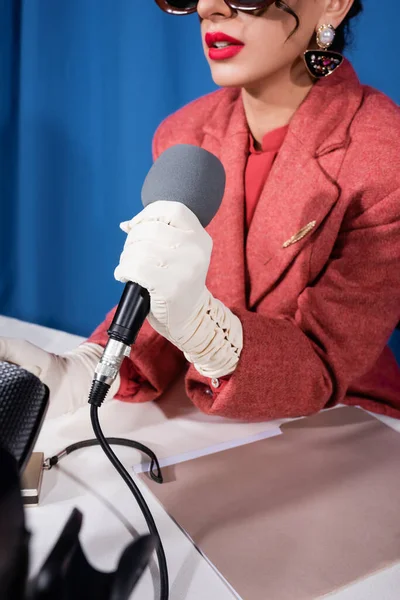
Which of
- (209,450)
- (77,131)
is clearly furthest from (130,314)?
(77,131)

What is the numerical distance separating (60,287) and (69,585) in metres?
1.32

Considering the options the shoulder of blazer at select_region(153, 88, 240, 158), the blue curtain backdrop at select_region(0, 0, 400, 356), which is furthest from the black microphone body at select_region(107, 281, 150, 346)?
the blue curtain backdrop at select_region(0, 0, 400, 356)

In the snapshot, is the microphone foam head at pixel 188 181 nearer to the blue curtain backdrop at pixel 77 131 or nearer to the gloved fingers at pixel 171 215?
the gloved fingers at pixel 171 215

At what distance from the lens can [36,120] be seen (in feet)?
4.73

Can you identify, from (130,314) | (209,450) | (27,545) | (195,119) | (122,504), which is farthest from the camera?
(195,119)

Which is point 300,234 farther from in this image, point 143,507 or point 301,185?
point 143,507

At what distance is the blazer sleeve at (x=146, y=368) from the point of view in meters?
0.80

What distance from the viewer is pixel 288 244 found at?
75 cm

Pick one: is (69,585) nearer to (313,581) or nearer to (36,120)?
(313,581)

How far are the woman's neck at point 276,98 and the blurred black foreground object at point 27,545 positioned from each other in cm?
58

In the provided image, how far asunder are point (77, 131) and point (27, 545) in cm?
127

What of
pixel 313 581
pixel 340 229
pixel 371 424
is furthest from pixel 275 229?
pixel 313 581

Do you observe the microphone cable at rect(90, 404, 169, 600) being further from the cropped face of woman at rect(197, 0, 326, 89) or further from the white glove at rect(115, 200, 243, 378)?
the cropped face of woman at rect(197, 0, 326, 89)

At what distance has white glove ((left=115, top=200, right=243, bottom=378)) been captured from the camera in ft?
1.62
